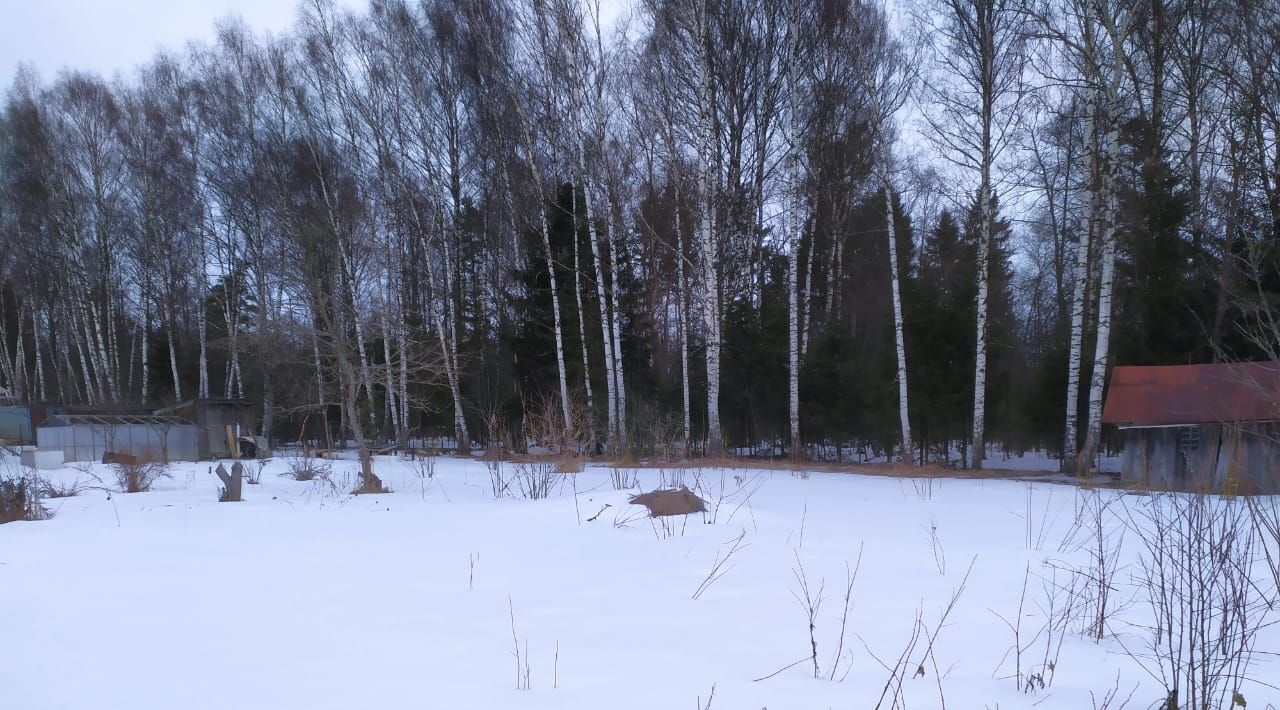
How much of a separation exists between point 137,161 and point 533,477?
2218cm

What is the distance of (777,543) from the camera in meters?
6.11

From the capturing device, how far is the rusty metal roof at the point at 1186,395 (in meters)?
10.6

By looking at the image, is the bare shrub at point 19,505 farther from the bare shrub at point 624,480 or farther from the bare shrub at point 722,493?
the bare shrub at point 722,493

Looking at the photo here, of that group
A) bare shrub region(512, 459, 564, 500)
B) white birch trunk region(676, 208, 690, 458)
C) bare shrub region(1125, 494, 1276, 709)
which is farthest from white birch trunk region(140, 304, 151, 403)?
bare shrub region(1125, 494, 1276, 709)

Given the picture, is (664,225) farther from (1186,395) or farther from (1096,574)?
(1096,574)

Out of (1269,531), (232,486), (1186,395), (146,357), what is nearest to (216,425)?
(146,357)

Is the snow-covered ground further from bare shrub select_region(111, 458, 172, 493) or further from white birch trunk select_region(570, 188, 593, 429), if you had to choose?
white birch trunk select_region(570, 188, 593, 429)

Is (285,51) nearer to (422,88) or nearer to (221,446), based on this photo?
(422,88)

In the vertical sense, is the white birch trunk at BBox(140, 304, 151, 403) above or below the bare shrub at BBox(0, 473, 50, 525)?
above

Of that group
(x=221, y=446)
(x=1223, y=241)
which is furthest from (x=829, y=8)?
(x=221, y=446)

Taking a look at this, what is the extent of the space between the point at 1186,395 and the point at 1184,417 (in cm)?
56

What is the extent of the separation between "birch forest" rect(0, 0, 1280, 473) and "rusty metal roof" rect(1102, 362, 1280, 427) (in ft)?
2.75

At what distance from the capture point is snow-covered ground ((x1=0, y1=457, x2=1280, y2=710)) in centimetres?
320

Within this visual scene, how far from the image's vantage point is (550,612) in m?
4.27
